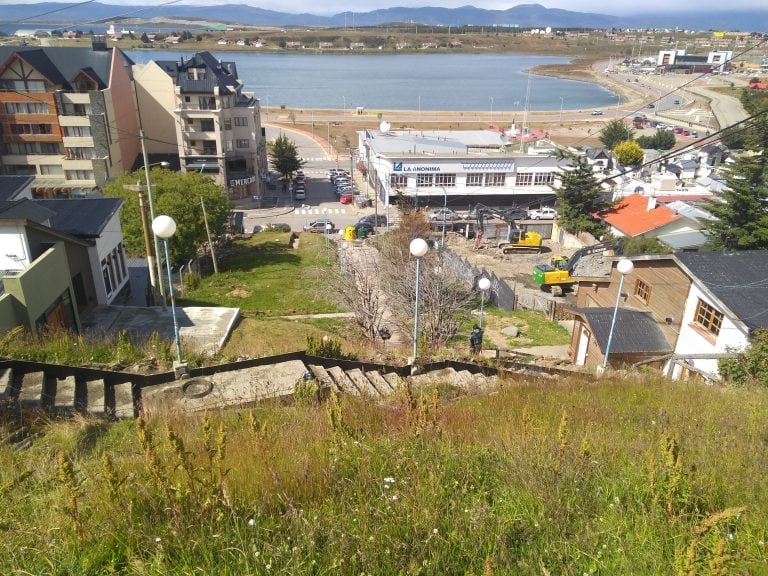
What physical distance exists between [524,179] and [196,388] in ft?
146

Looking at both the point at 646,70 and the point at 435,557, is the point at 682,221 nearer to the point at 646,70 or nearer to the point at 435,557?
the point at 435,557

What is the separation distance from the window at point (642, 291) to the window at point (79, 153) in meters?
45.4

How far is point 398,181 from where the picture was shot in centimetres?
4628

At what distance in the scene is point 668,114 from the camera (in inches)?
4286

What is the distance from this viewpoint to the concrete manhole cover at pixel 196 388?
28.6ft

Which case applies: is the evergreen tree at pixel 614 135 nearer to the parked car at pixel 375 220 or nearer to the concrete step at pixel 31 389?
the parked car at pixel 375 220

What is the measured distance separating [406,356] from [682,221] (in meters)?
30.2

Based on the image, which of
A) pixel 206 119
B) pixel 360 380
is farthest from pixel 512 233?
pixel 360 380

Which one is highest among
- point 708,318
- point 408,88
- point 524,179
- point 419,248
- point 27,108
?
point 419,248

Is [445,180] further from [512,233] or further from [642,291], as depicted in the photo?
[642,291]

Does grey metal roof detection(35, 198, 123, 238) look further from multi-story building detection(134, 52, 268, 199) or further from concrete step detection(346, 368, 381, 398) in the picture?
multi-story building detection(134, 52, 268, 199)

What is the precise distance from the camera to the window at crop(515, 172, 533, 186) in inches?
1906

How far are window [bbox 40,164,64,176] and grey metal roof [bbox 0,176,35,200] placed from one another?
33289 millimetres

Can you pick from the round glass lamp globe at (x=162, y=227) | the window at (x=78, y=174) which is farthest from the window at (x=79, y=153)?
the round glass lamp globe at (x=162, y=227)
